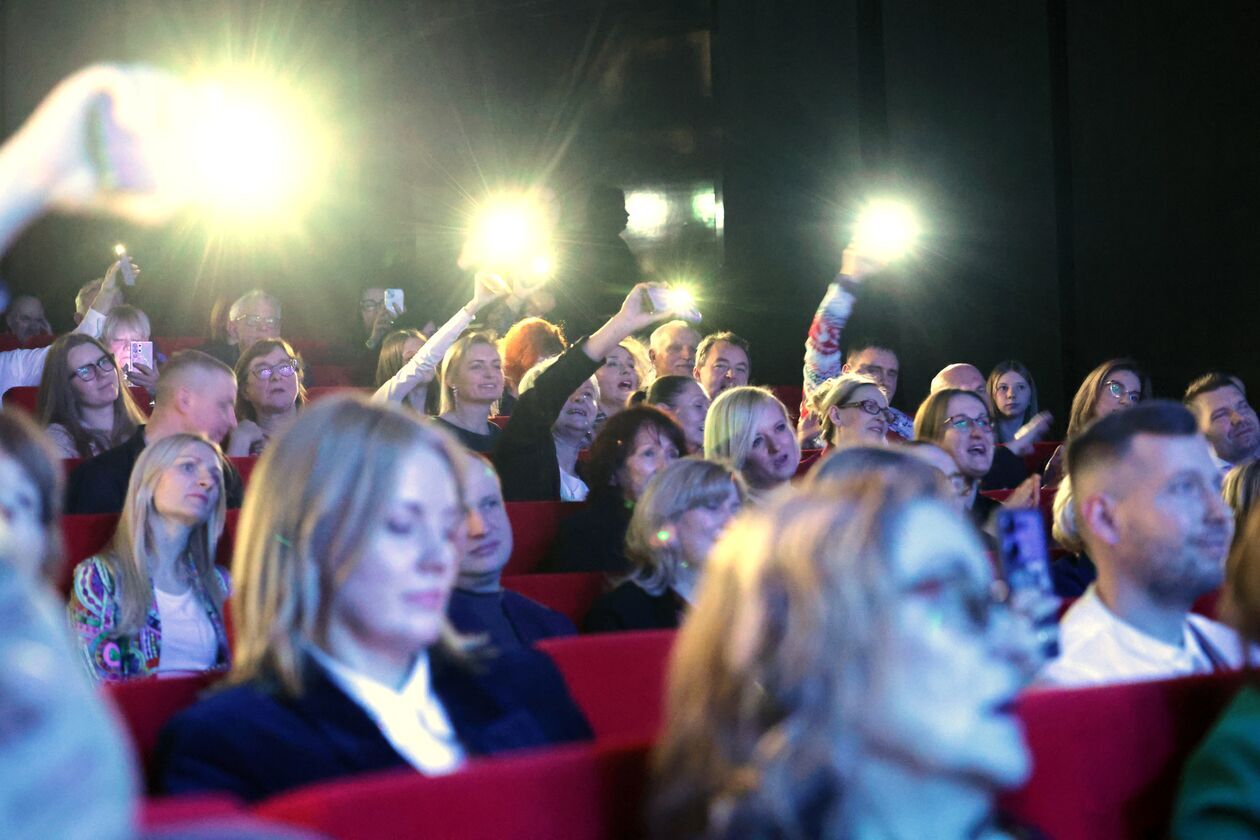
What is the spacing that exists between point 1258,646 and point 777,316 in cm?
565

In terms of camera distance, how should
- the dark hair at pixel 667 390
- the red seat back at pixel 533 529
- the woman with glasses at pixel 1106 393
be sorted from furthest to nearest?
the woman with glasses at pixel 1106 393 < the dark hair at pixel 667 390 < the red seat back at pixel 533 529

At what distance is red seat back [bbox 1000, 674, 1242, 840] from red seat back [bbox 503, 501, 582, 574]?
197 centimetres

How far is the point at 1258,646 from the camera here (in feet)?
4.97

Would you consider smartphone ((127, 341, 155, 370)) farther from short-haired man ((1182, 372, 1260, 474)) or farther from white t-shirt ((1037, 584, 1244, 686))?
white t-shirt ((1037, 584, 1244, 686))

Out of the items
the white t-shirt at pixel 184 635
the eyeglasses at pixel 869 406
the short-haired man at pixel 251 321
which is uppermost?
the short-haired man at pixel 251 321

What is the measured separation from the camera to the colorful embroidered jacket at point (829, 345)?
5.07m

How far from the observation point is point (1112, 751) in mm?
1502

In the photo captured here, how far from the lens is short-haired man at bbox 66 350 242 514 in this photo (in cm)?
343

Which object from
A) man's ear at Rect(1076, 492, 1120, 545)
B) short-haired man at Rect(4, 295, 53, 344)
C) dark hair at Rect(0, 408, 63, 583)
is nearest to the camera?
dark hair at Rect(0, 408, 63, 583)

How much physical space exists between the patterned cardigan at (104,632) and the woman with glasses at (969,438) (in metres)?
1.88

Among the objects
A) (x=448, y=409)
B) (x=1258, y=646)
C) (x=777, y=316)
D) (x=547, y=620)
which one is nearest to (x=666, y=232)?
(x=777, y=316)

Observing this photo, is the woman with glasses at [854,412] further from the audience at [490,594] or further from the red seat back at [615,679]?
the red seat back at [615,679]

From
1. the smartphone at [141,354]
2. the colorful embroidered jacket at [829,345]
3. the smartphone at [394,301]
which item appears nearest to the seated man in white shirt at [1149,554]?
Result: the colorful embroidered jacket at [829,345]

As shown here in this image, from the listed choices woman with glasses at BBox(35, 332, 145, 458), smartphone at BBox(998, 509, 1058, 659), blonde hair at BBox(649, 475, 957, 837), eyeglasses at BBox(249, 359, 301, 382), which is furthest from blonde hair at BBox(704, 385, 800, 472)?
blonde hair at BBox(649, 475, 957, 837)
